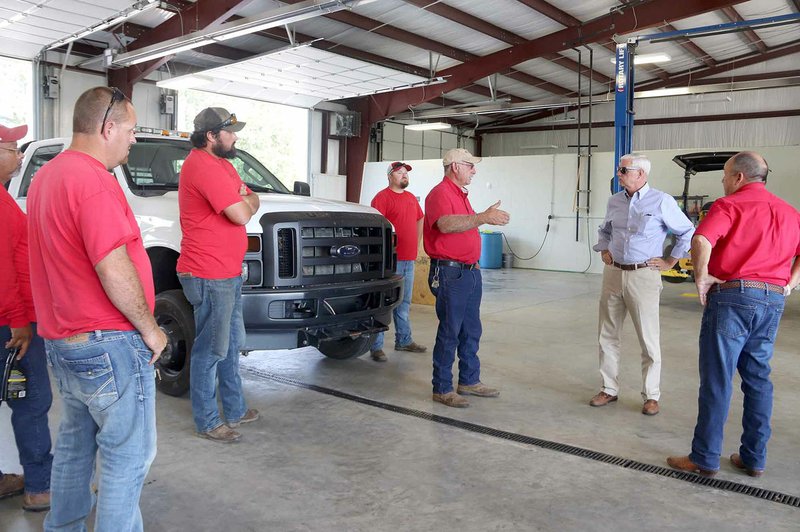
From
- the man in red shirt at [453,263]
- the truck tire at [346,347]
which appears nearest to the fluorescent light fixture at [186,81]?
the truck tire at [346,347]

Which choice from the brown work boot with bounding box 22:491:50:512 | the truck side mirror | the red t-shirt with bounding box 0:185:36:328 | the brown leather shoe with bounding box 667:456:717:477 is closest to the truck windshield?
the truck side mirror

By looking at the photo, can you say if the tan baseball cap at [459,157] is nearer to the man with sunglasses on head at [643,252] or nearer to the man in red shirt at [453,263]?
the man in red shirt at [453,263]

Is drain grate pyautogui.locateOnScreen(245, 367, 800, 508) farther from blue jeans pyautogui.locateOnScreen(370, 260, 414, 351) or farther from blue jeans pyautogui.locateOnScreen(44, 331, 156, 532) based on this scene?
blue jeans pyautogui.locateOnScreen(44, 331, 156, 532)

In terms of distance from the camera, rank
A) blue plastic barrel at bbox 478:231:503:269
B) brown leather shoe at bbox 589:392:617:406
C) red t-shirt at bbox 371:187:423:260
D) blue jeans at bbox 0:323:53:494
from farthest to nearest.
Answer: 1. blue plastic barrel at bbox 478:231:503:269
2. red t-shirt at bbox 371:187:423:260
3. brown leather shoe at bbox 589:392:617:406
4. blue jeans at bbox 0:323:53:494

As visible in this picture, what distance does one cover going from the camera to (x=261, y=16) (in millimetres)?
9891

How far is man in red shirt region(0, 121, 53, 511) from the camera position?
9.12 feet

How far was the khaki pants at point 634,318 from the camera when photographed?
4.60 m

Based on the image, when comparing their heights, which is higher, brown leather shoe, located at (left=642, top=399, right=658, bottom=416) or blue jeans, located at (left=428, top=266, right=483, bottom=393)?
blue jeans, located at (left=428, top=266, right=483, bottom=393)

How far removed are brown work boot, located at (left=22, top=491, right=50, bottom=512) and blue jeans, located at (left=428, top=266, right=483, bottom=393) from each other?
2495 mm

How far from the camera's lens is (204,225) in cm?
368

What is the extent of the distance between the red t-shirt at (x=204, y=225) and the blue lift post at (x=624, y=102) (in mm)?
7876

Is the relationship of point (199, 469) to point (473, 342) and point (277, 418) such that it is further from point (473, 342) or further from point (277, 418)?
point (473, 342)

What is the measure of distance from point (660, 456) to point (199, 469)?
2604 mm

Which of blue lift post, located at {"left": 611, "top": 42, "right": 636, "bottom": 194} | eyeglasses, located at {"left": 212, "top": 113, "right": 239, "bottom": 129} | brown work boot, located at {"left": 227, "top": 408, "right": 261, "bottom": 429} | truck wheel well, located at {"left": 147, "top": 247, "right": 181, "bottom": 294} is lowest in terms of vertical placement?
brown work boot, located at {"left": 227, "top": 408, "right": 261, "bottom": 429}
